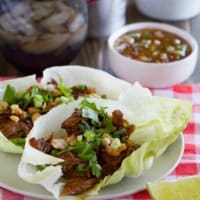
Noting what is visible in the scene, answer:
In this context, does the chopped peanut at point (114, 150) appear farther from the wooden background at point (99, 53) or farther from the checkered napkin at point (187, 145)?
the wooden background at point (99, 53)

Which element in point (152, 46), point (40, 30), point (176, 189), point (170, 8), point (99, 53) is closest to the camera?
point (176, 189)

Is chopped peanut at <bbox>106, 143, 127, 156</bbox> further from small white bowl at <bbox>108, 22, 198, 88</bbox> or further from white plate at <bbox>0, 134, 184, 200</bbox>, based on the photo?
small white bowl at <bbox>108, 22, 198, 88</bbox>

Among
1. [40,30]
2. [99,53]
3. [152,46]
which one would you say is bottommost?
[99,53]

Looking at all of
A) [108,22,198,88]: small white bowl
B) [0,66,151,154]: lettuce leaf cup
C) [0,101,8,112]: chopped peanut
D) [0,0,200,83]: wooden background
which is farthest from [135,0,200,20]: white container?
[0,101,8,112]: chopped peanut

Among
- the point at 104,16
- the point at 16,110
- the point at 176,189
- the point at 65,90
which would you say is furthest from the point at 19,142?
the point at 104,16

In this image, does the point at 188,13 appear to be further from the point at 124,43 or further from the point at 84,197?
the point at 84,197

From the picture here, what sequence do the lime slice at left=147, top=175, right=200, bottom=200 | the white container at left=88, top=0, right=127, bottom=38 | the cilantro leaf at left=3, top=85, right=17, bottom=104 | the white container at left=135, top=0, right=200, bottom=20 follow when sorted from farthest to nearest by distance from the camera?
the white container at left=135, top=0, right=200, bottom=20 < the white container at left=88, top=0, right=127, bottom=38 < the cilantro leaf at left=3, top=85, right=17, bottom=104 < the lime slice at left=147, top=175, right=200, bottom=200

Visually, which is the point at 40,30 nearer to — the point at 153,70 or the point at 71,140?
the point at 153,70
